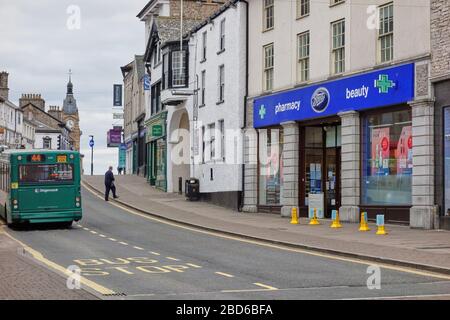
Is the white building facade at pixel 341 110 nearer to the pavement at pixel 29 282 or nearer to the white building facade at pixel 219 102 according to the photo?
the white building facade at pixel 219 102

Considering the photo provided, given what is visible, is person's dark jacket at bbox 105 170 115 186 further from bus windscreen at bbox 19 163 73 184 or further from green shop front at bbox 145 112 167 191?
bus windscreen at bbox 19 163 73 184

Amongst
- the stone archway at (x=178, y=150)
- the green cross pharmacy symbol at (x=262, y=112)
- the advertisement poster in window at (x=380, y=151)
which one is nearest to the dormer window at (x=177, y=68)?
the stone archway at (x=178, y=150)

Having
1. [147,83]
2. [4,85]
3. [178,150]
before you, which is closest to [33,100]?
[4,85]

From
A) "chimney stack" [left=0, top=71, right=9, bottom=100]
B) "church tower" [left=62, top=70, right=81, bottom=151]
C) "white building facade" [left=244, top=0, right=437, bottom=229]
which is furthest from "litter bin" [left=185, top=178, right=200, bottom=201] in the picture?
"church tower" [left=62, top=70, right=81, bottom=151]

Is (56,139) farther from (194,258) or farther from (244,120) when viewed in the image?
(194,258)

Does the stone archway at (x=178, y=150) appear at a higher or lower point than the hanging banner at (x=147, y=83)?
lower

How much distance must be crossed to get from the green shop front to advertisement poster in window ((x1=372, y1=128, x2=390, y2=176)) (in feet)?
79.3

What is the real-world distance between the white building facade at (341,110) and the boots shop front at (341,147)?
41mm

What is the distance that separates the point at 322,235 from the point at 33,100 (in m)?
116

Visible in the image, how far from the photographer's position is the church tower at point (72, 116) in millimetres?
178875

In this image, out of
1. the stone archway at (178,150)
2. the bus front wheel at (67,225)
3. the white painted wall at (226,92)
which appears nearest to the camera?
the bus front wheel at (67,225)

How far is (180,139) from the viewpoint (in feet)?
162

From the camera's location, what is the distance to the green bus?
27281mm

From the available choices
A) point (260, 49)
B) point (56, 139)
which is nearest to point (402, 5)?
point (260, 49)
